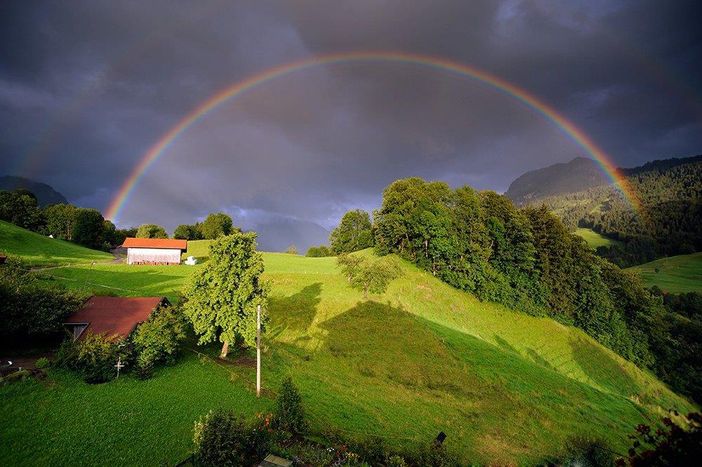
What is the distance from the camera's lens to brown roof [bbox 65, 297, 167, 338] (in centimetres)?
2828

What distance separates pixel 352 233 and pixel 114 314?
84891 mm

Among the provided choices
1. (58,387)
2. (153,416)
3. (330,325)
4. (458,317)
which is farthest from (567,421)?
(58,387)

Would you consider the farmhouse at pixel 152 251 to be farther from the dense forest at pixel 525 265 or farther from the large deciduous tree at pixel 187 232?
the large deciduous tree at pixel 187 232

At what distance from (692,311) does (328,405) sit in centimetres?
13358

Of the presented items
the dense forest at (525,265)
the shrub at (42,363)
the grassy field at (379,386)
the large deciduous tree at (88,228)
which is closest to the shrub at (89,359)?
the shrub at (42,363)

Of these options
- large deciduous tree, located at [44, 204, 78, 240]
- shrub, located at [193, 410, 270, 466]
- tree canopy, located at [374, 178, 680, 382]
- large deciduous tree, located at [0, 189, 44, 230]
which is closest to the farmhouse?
tree canopy, located at [374, 178, 680, 382]

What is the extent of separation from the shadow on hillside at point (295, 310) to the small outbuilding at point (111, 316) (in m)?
14.0

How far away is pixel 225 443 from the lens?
53.5ft

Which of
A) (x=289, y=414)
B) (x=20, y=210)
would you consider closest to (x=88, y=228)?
(x=20, y=210)

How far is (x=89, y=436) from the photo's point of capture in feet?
59.7

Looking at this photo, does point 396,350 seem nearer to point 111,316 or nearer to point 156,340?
point 156,340

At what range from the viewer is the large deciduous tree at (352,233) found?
4250 inches

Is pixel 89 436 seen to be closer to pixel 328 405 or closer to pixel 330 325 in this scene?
pixel 328 405

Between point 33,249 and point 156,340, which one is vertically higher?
point 33,249
